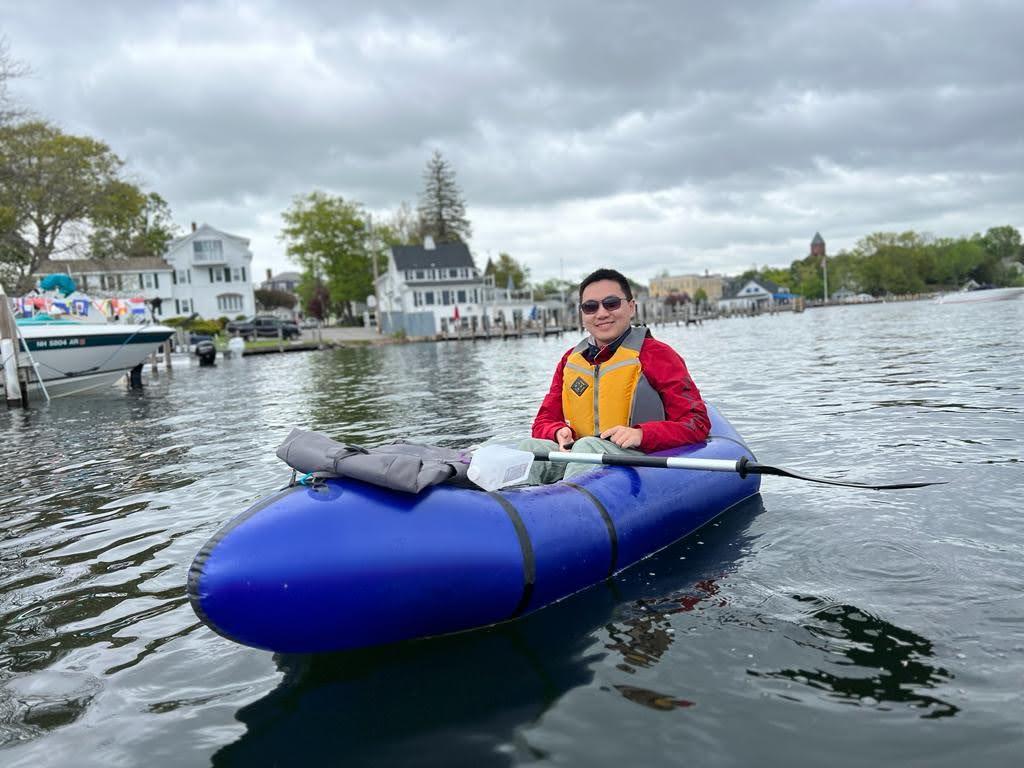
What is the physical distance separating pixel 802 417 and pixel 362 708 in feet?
28.8

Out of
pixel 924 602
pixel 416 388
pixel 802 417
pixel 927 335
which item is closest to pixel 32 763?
pixel 924 602

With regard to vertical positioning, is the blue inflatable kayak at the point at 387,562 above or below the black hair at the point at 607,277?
below

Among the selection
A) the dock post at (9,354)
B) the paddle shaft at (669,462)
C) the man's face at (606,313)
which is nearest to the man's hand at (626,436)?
the paddle shaft at (669,462)

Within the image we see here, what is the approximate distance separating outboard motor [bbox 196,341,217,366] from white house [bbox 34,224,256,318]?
3089cm

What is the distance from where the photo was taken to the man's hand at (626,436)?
5.20 meters

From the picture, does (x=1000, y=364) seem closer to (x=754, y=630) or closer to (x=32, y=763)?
(x=754, y=630)

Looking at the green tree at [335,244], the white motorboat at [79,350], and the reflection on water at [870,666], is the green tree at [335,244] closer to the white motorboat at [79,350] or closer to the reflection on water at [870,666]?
the white motorboat at [79,350]

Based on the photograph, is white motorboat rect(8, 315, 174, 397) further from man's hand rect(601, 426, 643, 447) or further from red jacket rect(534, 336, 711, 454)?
man's hand rect(601, 426, 643, 447)

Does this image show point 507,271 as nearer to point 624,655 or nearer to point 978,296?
point 978,296

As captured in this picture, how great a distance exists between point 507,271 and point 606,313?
106m

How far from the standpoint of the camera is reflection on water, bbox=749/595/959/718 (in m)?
3.29

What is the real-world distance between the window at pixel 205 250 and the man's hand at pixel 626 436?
210ft

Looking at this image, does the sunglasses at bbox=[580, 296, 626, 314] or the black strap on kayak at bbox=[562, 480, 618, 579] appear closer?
the black strap on kayak at bbox=[562, 480, 618, 579]

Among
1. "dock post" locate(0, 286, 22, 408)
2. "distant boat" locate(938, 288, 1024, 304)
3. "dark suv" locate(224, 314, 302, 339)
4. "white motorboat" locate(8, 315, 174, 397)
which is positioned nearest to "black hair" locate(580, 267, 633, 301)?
"dock post" locate(0, 286, 22, 408)
